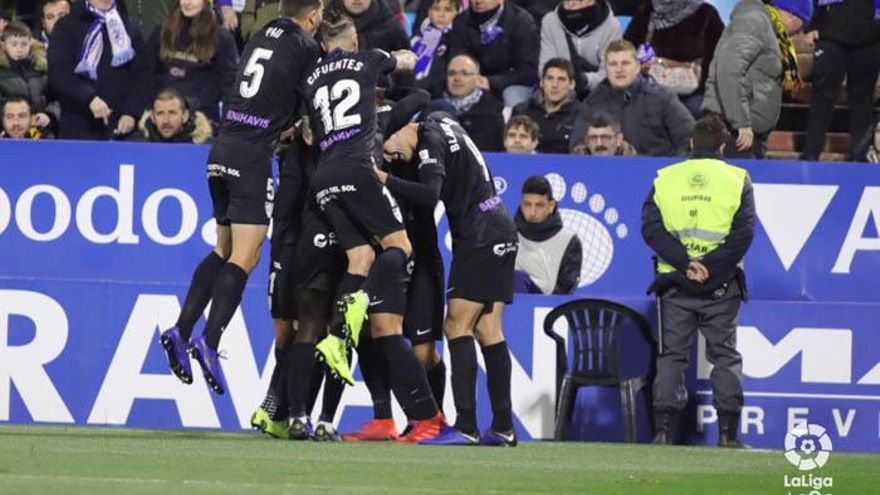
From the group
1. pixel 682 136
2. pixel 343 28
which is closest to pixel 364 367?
pixel 343 28

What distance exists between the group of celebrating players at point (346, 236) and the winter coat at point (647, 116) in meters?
3.96

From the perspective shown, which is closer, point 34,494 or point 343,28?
point 34,494

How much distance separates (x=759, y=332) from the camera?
48.2 feet

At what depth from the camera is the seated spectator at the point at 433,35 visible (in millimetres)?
17281

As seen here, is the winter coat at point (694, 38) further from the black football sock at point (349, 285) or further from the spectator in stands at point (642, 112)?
the black football sock at point (349, 285)

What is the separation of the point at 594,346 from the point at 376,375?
248 cm

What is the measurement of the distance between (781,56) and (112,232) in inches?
213

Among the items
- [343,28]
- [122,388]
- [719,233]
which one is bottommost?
[122,388]

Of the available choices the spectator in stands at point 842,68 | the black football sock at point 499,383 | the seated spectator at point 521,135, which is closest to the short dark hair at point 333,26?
the black football sock at point 499,383

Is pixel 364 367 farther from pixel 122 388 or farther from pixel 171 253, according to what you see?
pixel 171 253

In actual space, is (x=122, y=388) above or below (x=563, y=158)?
below

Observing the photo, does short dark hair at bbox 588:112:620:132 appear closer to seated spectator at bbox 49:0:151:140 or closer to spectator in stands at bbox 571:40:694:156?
spectator in stands at bbox 571:40:694:156

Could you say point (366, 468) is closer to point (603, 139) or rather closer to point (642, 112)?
point (603, 139)

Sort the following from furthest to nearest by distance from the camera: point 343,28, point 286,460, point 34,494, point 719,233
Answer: point 719,233 < point 343,28 < point 286,460 < point 34,494
